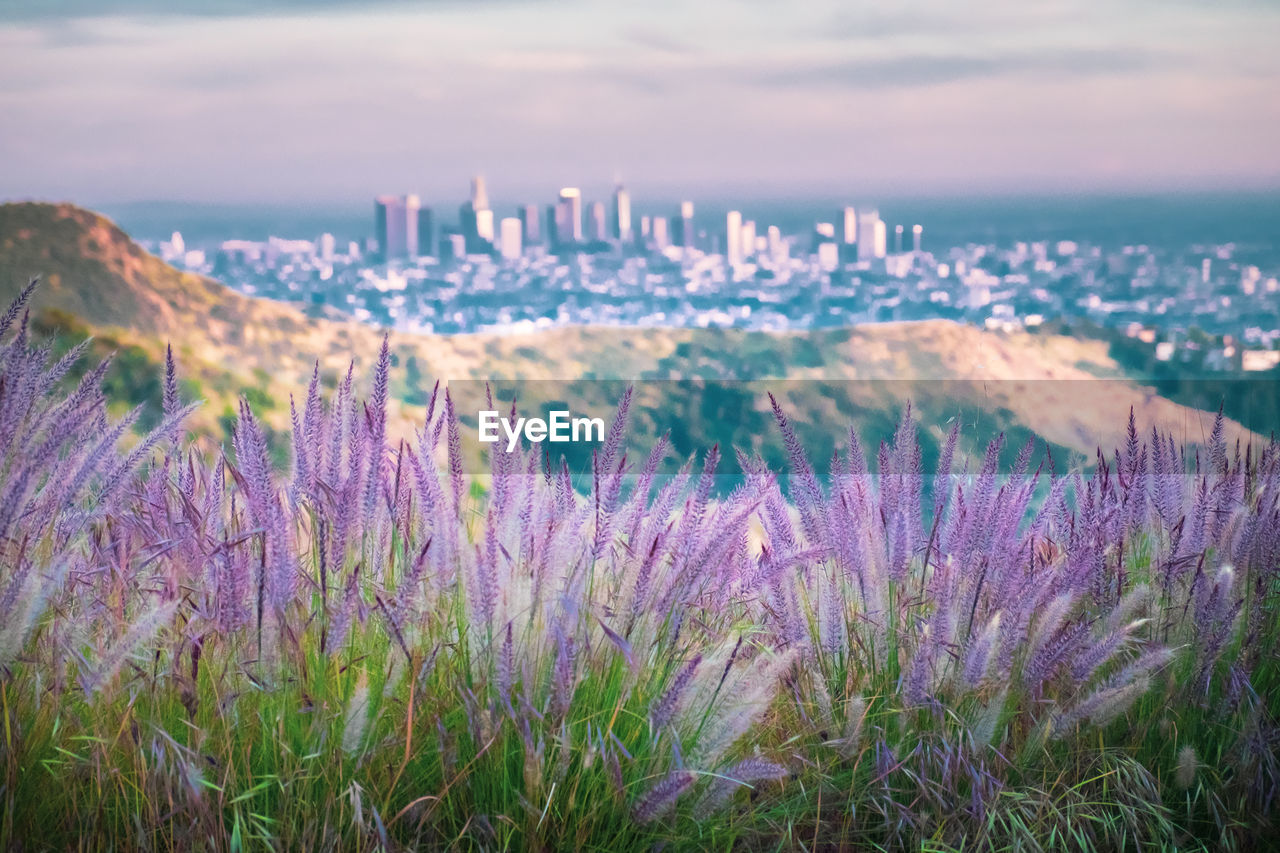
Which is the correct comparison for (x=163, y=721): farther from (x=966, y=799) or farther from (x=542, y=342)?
(x=542, y=342)

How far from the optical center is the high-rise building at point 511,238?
10.2 metres

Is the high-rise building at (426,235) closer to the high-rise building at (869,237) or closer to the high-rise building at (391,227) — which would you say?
the high-rise building at (391,227)

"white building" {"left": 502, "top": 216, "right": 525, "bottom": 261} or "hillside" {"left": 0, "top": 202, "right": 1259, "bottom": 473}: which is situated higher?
"white building" {"left": 502, "top": 216, "right": 525, "bottom": 261}

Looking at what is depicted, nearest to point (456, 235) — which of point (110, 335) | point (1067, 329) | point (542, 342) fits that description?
point (542, 342)

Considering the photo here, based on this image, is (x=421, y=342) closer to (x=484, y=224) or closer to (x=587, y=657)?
(x=484, y=224)

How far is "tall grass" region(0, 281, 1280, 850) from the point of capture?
1.33 meters

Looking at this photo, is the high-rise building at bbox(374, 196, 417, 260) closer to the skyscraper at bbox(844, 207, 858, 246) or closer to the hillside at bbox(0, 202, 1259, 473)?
the hillside at bbox(0, 202, 1259, 473)

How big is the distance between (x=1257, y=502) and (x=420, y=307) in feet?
27.5

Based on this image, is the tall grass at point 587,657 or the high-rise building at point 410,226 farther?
the high-rise building at point 410,226

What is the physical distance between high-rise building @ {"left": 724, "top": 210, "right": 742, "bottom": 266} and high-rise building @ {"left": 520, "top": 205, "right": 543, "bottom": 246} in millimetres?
1682

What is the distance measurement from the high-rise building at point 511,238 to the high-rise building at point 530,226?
37 mm

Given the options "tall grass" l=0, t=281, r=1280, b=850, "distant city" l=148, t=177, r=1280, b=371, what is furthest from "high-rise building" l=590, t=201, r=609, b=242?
"tall grass" l=0, t=281, r=1280, b=850

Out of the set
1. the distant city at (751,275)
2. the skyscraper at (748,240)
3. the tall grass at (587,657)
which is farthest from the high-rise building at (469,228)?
the tall grass at (587,657)

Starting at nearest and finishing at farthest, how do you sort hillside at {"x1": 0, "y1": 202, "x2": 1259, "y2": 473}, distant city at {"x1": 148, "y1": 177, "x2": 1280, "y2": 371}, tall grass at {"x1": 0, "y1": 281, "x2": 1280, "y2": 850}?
tall grass at {"x1": 0, "y1": 281, "x2": 1280, "y2": 850} → hillside at {"x1": 0, "y1": 202, "x2": 1259, "y2": 473} → distant city at {"x1": 148, "y1": 177, "x2": 1280, "y2": 371}
